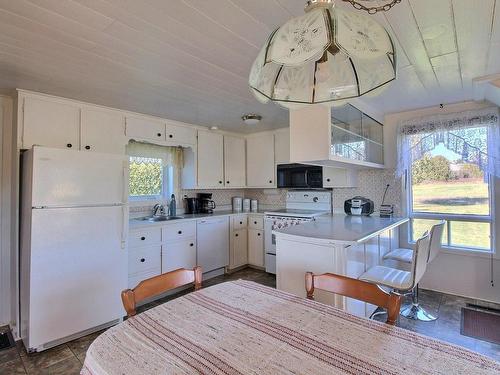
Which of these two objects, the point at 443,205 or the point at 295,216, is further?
the point at 295,216

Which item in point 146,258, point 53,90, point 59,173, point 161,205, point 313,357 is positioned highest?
point 53,90

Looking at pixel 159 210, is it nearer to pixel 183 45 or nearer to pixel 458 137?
pixel 183 45

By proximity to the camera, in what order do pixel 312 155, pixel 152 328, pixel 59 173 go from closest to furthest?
pixel 152 328 → pixel 59 173 → pixel 312 155

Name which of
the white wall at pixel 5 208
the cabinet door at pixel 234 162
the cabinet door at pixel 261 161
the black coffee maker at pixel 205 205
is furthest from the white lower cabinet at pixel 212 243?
the white wall at pixel 5 208

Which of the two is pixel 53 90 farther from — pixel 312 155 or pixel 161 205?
pixel 312 155

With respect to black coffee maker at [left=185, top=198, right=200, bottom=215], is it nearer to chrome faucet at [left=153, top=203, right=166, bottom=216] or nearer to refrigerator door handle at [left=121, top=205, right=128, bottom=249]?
chrome faucet at [left=153, top=203, right=166, bottom=216]

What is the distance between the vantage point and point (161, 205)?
3600 millimetres

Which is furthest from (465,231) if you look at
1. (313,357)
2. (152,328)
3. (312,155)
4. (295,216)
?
(152,328)

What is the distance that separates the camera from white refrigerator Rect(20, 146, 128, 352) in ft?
6.77

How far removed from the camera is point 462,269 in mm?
2980

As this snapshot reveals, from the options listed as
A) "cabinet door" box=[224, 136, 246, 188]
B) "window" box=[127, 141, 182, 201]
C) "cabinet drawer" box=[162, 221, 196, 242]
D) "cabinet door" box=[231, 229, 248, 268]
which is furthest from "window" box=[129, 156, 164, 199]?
Answer: "cabinet door" box=[231, 229, 248, 268]

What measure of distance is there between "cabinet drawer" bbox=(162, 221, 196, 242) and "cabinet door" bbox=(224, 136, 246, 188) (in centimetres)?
104

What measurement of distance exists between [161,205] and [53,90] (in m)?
1.70

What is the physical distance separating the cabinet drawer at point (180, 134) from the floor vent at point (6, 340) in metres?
2.38
